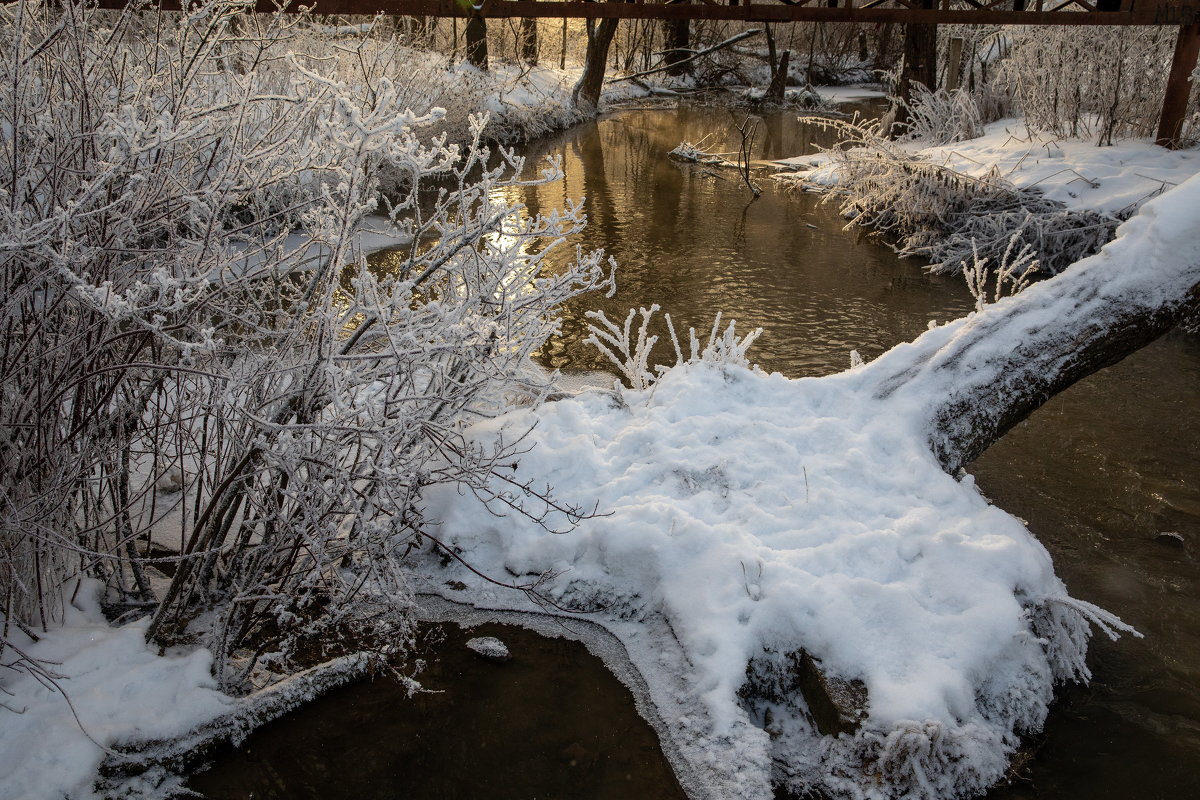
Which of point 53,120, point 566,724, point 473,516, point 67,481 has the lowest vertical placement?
point 566,724

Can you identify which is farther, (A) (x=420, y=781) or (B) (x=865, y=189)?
(B) (x=865, y=189)

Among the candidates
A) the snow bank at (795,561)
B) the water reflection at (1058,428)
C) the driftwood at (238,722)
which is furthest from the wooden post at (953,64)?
the driftwood at (238,722)

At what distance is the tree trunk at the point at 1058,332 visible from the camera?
4.46 m

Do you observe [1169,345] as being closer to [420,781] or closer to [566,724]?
[566,724]

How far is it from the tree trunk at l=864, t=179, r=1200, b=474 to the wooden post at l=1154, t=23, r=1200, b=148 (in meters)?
7.43

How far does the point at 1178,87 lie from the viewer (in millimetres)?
10570

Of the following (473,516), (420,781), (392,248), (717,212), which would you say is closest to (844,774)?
(420,781)

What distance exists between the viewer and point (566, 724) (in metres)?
3.64

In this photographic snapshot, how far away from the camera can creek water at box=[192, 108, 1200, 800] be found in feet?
11.1

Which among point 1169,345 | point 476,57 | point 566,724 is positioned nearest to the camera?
point 566,724

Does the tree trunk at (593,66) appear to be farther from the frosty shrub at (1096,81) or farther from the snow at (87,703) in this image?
the snow at (87,703)

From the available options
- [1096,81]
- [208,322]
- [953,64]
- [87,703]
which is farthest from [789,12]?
[87,703]

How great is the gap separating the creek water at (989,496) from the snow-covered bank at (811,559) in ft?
0.71

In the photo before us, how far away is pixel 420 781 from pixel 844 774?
1.58 metres
